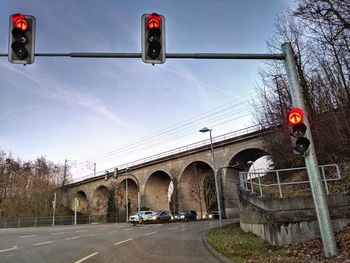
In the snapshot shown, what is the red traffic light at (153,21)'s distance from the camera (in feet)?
21.2

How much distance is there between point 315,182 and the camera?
24.1 feet

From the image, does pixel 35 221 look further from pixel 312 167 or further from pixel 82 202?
pixel 312 167

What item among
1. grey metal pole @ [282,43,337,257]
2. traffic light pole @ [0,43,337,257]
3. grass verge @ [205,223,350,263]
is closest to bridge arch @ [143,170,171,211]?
grass verge @ [205,223,350,263]

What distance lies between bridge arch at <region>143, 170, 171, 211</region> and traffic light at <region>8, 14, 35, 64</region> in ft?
164

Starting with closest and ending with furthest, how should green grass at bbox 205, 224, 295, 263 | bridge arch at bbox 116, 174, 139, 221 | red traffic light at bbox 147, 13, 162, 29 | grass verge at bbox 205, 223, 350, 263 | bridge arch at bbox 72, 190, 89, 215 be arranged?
red traffic light at bbox 147, 13, 162, 29 < grass verge at bbox 205, 223, 350, 263 < green grass at bbox 205, 224, 295, 263 < bridge arch at bbox 116, 174, 139, 221 < bridge arch at bbox 72, 190, 89, 215

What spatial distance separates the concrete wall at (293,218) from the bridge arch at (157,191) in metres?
44.5

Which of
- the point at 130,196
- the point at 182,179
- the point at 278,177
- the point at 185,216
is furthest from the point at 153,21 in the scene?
the point at 130,196

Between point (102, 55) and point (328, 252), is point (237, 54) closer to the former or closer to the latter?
point (102, 55)

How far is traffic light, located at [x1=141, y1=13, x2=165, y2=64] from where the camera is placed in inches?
256

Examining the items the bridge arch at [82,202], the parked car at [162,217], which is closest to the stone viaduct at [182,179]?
the bridge arch at [82,202]

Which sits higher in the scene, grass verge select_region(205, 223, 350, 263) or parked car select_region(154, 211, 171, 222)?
parked car select_region(154, 211, 171, 222)

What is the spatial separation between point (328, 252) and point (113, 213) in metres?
55.0

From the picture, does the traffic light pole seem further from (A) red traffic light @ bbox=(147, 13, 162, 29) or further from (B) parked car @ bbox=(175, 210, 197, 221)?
(B) parked car @ bbox=(175, 210, 197, 221)

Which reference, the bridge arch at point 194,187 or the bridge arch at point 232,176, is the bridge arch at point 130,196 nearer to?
the bridge arch at point 194,187
